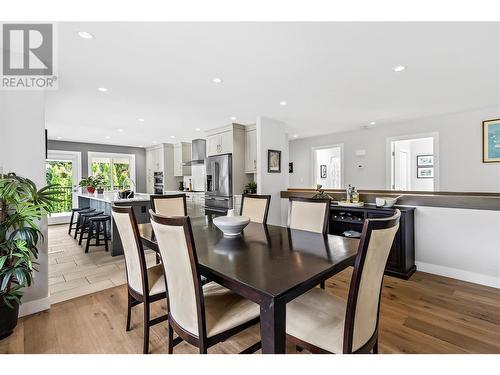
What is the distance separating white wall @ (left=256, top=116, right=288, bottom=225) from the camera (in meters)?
4.52

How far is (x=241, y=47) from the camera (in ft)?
6.86

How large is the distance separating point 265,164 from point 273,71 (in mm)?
2139

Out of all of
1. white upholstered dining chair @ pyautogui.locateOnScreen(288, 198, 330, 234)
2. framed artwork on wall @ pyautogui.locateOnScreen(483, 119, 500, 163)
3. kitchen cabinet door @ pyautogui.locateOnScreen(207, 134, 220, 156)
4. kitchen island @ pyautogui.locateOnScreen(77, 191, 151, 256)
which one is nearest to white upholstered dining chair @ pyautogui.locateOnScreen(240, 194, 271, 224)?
white upholstered dining chair @ pyautogui.locateOnScreen(288, 198, 330, 234)

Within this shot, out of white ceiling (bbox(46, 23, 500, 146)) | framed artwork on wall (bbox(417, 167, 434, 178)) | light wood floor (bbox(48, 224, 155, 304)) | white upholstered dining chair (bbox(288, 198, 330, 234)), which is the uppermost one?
white ceiling (bbox(46, 23, 500, 146))

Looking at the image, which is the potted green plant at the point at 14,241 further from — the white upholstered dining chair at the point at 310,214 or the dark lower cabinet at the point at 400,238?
the dark lower cabinet at the point at 400,238

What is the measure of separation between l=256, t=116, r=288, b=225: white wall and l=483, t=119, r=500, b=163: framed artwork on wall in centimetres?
331

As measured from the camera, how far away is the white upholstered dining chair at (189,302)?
1.19m

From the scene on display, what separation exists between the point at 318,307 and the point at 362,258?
0.51 metres

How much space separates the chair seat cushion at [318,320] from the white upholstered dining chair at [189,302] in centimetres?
22

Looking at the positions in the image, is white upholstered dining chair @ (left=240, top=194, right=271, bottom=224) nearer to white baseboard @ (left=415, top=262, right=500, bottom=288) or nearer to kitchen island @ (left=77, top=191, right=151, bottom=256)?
kitchen island @ (left=77, top=191, right=151, bottom=256)

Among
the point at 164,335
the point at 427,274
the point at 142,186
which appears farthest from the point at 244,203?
the point at 142,186

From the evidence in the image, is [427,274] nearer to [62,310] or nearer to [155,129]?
[62,310]

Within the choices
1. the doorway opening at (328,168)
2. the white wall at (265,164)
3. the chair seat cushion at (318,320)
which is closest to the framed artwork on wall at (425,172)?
the doorway opening at (328,168)
